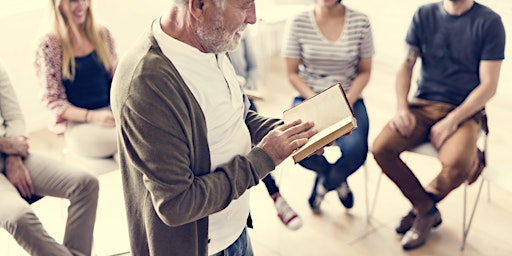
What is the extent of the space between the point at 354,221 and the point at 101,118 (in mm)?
1270

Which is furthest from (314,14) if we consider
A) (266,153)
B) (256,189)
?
(266,153)

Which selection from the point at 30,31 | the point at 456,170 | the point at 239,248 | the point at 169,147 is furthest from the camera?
the point at 30,31

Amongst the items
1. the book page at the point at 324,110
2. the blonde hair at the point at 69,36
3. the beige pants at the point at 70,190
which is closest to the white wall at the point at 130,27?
the blonde hair at the point at 69,36

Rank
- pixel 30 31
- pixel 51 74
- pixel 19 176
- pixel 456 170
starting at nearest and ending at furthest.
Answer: pixel 19 176 → pixel 456 170 → pixel 51 74 → pixel 30 31

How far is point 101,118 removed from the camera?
2.82 metres

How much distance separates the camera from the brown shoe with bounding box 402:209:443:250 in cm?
284

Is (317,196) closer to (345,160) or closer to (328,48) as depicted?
(345,160)

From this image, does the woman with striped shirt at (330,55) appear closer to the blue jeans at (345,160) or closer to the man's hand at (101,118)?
the blue jeans at (345,160)

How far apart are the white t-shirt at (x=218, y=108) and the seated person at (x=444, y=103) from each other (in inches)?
48.0

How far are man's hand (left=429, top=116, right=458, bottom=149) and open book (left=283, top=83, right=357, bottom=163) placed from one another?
102cm

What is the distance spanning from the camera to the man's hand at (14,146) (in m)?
2.62

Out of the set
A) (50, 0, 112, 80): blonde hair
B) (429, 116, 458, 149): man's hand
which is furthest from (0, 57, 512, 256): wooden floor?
(50, 0, 112, 80): blonde hair

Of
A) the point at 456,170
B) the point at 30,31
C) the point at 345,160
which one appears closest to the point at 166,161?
the point at 345,160

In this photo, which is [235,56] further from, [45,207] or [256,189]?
[45,207]
